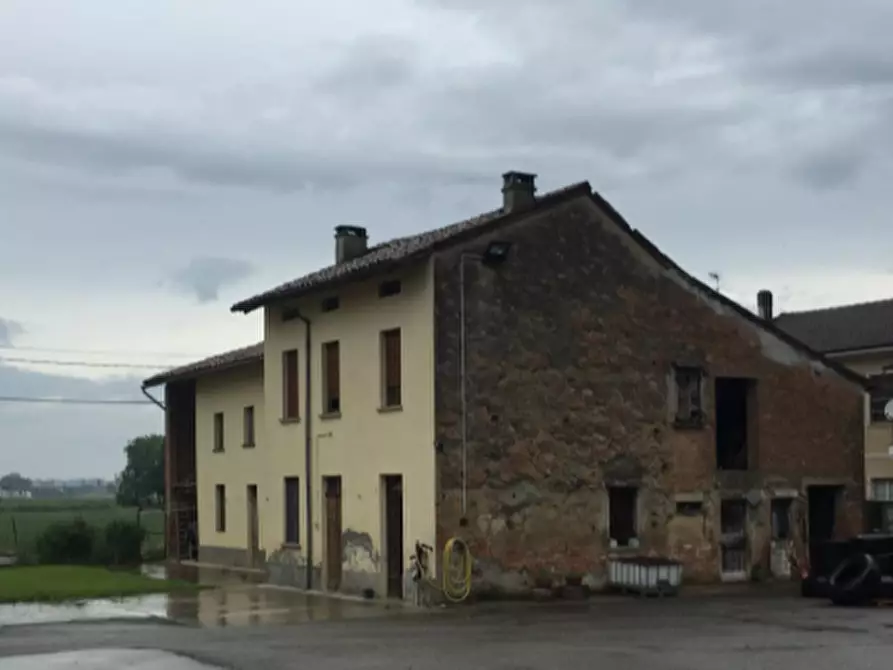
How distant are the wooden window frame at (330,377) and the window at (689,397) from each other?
7.40 m

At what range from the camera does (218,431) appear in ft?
130

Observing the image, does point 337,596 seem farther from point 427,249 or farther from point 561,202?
point 561,202

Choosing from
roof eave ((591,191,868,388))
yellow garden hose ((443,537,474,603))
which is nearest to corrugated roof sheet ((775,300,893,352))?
roof eave ((591,191,868,388))

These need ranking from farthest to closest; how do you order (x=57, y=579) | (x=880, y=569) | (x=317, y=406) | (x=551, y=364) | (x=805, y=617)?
(x=57, y=579) → (x=317, y=406) → (x=551, y=364) → (x=880, y=569) → (x=805, y=617)

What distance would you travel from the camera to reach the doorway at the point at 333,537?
92.7ft

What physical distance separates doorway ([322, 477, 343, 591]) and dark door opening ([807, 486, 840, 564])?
11.3 meters

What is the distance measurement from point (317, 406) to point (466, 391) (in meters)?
5.12

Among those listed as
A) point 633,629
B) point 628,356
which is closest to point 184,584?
point 628,356

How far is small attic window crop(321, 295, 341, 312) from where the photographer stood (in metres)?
28.6

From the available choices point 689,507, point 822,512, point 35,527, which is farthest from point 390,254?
point 35,527

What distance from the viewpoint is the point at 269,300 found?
30.6 m

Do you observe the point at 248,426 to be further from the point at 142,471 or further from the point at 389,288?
the point at 142,471

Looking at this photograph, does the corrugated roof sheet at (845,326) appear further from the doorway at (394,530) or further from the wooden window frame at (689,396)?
the doorway at (394,530)

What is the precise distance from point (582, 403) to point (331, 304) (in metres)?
6.02
